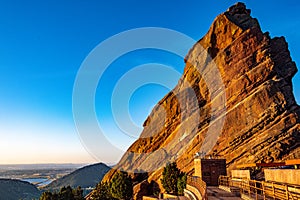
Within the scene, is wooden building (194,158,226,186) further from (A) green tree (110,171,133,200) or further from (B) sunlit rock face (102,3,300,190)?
(A) green tree (110,171,133,200)

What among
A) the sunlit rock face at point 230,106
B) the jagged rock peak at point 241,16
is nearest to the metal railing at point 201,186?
the sunlit rock face at point 230,106

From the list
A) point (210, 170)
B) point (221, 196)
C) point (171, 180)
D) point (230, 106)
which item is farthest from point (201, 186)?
point (230, 106)

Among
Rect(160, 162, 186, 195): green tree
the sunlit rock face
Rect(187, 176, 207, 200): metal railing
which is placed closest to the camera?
Rect(187, 176, 207, 200): metal railing

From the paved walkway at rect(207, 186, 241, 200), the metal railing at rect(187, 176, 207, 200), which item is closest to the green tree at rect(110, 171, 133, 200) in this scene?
the metal railing at rect(187, 176, 207, 200)

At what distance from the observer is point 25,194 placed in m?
161

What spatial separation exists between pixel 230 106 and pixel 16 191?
157076 mm

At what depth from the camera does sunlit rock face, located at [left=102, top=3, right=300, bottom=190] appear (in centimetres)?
3919

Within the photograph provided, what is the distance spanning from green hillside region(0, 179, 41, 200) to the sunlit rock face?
393 feet

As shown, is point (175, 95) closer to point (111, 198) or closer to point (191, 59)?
point (191, 59)

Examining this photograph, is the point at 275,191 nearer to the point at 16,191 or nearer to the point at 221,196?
the point at 221,196

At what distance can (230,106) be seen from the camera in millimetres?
45844

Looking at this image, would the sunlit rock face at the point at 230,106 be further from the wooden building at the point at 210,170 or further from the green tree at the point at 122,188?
the wooden building at the point at 210,170

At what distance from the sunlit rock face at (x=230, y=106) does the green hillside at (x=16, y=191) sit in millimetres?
119654

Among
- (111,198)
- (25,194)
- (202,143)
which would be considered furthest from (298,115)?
(25,194)
